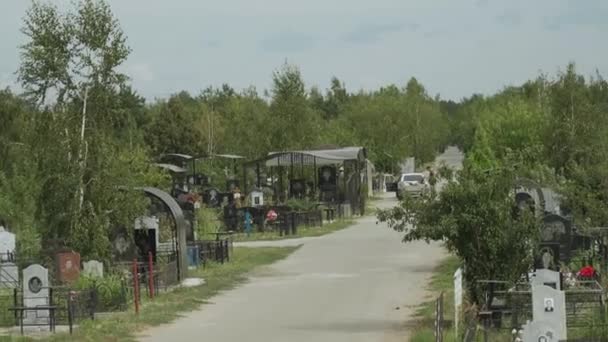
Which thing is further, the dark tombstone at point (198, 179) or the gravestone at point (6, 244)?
the dark tombstone at point (198, 179)

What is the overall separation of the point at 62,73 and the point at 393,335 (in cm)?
1122

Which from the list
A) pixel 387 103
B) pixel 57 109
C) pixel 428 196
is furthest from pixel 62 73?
pixel 387 103

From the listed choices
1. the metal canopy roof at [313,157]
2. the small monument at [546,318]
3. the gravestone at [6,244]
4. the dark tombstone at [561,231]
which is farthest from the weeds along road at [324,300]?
the metal canopy roof at [313,157]

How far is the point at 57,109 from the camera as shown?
27.3 m

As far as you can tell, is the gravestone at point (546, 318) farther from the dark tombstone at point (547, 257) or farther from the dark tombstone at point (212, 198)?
the dark tombstone at point (212, 198)

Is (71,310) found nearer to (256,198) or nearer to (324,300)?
(324,300)

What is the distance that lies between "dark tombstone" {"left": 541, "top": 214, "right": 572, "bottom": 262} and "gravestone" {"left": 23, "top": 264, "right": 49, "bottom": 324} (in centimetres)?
975

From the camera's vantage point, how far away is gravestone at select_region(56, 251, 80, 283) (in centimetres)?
2427

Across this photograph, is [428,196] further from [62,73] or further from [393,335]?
[62,73]

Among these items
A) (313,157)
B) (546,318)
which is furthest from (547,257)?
(313,157)

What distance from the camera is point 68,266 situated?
24.5 meters

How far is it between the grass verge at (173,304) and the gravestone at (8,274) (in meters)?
3.28

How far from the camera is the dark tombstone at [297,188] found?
5738cm

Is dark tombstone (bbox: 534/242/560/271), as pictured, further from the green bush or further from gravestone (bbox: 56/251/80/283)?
gravestone (bbox: 56/251/80/283)
